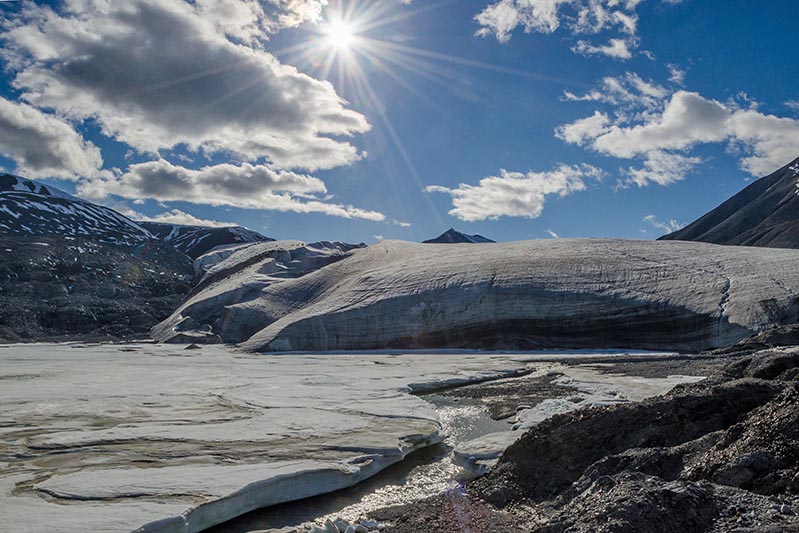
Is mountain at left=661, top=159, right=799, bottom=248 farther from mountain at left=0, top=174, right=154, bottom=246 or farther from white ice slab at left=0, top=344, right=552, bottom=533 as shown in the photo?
mountain at left=0, top=174, right=154, bottom=246

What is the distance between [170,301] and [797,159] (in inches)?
6829

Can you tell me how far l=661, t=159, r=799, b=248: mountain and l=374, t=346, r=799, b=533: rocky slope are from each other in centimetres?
12371

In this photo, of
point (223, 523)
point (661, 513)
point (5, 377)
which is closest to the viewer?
point (661, 513)

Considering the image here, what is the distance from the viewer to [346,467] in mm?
7898

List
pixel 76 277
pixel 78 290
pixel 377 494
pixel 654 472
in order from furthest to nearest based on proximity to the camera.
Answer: pixel 76 277, pixel 78 290, pixel 377 494, pixel 654 472

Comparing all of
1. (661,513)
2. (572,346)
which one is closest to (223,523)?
(661,513)

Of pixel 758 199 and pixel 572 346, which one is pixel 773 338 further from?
pixel 758 199

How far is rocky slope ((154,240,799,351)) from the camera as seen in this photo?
1256 inches

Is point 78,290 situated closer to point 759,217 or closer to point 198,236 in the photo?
point 198,236

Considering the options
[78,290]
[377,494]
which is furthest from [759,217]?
[377,494]

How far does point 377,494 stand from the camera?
7699mm

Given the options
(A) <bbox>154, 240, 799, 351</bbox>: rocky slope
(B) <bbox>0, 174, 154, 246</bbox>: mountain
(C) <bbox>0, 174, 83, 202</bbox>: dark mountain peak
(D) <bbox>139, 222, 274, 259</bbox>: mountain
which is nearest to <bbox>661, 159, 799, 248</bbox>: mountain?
(A) <bbox>154, 240, 799, 351</bbox>: rocky slope

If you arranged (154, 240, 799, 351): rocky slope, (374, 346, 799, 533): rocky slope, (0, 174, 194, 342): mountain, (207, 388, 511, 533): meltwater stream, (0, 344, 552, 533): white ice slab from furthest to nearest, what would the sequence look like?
(0, 174, 194, 342): mountain < (154, 240, 799, 351): rocky slope < (207, 388, 511, 533): meltwater stream < (0, 344, 552, 533): white ice slab < (374, 346, 799, 533): rocky slope

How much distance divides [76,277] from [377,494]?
82.2 meters
